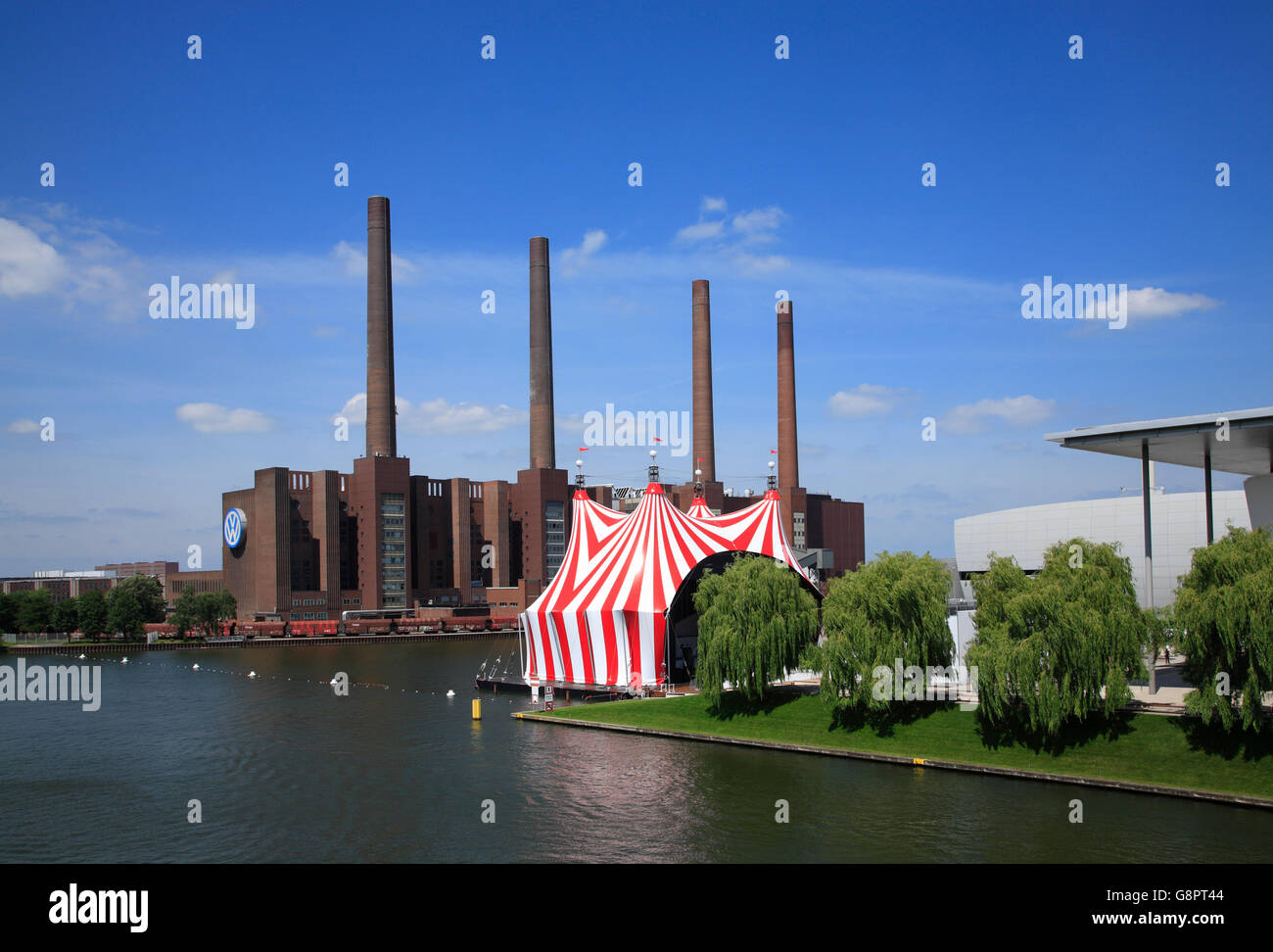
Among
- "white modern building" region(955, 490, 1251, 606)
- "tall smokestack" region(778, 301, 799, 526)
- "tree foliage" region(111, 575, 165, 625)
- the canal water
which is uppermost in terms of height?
"tall smokestack" region(778, 301, 799, 526)

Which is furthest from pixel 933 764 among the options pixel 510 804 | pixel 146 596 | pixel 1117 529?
pixel 146 596

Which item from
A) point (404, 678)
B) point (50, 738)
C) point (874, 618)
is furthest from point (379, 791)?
point (404, 678)

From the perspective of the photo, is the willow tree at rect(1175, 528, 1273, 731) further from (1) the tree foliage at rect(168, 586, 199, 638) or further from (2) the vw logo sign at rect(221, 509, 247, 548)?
(2) the vw logo sign at rect(221, 509, 247, 548)

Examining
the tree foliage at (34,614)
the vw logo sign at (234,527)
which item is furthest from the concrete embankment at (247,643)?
the vw logo sign at (234,527)

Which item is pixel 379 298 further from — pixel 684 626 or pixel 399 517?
pixel 684 626

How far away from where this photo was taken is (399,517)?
388ft

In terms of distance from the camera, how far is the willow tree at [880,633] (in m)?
34.5

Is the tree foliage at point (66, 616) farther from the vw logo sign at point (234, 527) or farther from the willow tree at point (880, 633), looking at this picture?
the willow tree at point (880, 633)

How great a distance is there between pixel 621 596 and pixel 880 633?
16635 millimetres

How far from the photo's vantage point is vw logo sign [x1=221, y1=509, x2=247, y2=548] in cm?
11738

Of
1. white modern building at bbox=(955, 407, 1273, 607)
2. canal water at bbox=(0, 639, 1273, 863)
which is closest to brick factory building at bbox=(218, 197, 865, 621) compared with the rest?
white modern building at bbox=(955, 407, 1273, 607)

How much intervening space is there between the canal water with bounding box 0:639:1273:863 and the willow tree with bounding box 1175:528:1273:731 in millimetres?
2849
